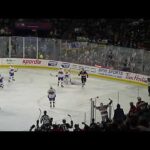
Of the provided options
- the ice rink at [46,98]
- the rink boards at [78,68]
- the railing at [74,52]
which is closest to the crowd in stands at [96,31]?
the railing at [74,52]

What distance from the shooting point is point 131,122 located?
309 inches

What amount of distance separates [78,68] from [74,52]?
0.57 meters

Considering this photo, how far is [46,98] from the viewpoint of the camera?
13.9 m

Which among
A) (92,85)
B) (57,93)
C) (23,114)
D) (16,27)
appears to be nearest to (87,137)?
(23,114)

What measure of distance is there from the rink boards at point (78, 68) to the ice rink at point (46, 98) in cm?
21

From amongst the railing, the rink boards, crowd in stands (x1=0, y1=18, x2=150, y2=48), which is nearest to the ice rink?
the rink boards

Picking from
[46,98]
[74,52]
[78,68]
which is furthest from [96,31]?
[46,98]

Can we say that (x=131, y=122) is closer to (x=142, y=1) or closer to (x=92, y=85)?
(x=142, y=1)

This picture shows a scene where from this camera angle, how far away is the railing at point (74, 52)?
51.2ft

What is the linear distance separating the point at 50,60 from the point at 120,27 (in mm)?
2679

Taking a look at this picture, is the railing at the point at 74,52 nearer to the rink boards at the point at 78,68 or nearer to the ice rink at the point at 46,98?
the rink boards at the point at 78,68

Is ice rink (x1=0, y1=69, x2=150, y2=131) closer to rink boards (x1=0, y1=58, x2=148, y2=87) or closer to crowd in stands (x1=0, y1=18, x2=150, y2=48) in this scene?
rink boards (x1=0, y1=58, x2=148, y2=87)

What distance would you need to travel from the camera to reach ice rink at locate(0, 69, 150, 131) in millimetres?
11844

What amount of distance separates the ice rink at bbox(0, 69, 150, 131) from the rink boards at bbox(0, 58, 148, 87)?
214 mm
